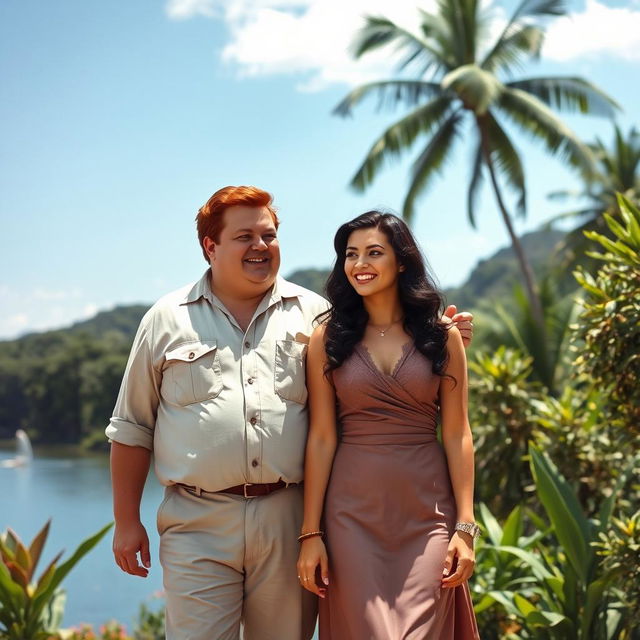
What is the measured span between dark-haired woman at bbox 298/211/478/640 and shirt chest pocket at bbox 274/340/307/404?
0.05 meters

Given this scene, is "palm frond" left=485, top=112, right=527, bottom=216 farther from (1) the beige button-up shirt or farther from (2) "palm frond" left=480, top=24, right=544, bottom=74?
(1) the beige button-up shirt

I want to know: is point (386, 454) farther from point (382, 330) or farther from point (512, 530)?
point (512, 530)

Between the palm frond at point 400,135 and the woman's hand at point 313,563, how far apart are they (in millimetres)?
17361

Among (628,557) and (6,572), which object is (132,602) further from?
(628,557)

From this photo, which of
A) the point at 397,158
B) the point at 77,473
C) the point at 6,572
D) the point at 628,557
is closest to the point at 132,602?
the point at 397,158

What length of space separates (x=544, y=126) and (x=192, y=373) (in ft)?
59.1

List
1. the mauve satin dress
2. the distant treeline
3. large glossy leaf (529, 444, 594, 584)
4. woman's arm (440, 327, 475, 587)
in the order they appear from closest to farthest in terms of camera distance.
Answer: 1. the mauve satin dress
2. woman's arm (440, 327, 475, 587)
3. large glossy leaf (529, 444, 594, 584)
4. the distant treeline

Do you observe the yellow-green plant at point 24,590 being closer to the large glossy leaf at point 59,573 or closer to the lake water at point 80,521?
the large glossy leaf at point 59,573

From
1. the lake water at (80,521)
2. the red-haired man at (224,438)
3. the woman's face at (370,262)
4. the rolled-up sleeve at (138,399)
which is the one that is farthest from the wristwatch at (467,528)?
the lake water at (80,521)

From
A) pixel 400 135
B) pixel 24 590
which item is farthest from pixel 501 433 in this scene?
pixel 400 135

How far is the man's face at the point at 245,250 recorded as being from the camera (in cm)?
316

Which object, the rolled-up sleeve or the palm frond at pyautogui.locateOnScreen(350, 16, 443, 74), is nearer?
the rolled-up sleeve

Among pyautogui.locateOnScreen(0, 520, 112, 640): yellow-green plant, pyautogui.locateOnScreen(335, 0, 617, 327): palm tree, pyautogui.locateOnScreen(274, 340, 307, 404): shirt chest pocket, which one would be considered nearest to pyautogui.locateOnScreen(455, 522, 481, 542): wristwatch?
pyautogui.locateOnScreen(274, 340, 307, 404): shirt chest pocket

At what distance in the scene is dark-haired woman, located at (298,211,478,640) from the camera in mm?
2877
